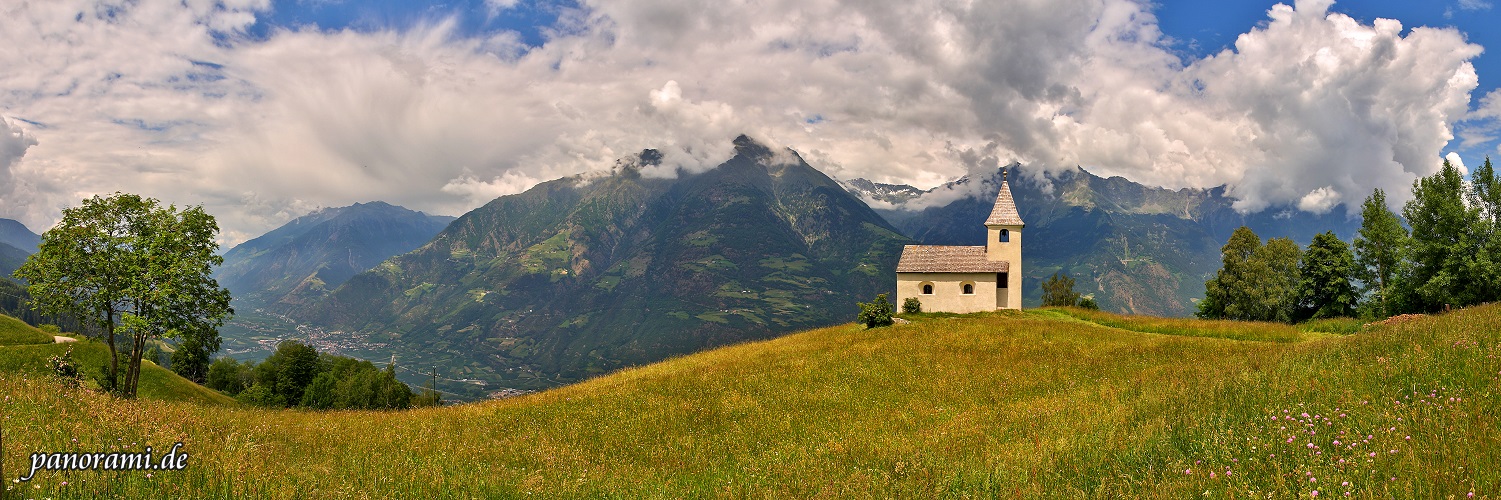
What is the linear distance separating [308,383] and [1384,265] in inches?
5587

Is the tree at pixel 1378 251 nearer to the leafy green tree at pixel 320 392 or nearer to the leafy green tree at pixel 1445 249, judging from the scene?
the leafy green tree at pixel 1445 249

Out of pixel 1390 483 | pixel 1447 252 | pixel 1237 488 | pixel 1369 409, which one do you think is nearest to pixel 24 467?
pixel 1237 488

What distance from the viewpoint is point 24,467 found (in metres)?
7.79

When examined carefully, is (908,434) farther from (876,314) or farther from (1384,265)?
(1384,265)

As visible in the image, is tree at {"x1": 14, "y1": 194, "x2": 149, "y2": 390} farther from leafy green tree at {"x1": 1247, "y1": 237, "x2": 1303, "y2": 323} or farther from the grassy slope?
leafy green tree at {"x1": 1247, "y1": 237, "x2": 1303, "y2": 323}

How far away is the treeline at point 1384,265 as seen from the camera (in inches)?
1770

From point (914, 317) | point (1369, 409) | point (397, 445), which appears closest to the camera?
point (1369, 409)

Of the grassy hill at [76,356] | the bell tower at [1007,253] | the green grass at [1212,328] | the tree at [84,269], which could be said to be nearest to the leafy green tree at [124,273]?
the tree at [84,269]

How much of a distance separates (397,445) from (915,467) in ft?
37.6

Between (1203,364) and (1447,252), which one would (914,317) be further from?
(1447,252)

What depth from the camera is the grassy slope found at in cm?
749

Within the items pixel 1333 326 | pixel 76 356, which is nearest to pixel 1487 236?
pixel 1333 326

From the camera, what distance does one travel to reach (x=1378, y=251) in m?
53.9

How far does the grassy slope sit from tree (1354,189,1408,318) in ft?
159
